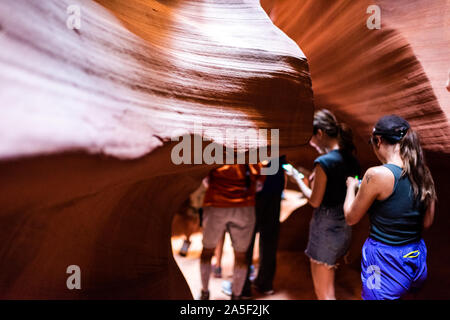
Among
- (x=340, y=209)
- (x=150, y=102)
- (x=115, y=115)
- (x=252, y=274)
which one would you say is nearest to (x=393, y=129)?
(x=340, y=209)

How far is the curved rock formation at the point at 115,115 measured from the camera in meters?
0.58

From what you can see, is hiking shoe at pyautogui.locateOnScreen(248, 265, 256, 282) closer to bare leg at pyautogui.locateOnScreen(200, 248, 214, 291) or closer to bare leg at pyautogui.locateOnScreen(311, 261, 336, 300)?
bare leg at pyautogui.locateOnScreen(200, 248, 214, 291)

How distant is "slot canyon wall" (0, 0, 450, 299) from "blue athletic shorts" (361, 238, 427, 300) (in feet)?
2.02

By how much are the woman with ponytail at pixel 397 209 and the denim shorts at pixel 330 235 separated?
2.02 feet

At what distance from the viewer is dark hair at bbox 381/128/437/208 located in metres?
1.32

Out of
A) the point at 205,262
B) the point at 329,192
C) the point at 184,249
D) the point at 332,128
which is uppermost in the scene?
the point at 332,128

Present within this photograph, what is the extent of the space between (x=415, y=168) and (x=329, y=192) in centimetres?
69

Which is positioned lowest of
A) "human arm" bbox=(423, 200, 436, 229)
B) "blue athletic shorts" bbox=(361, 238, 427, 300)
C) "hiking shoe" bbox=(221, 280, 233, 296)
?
"hiking shoe" bbox=(221, 280, 233, 296)

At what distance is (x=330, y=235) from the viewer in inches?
79.0

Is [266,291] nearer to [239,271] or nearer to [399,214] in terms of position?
[239,271]

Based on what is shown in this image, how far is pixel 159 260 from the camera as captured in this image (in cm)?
171

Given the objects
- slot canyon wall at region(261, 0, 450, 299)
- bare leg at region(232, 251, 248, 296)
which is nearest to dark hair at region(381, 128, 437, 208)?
slot canyon wall at region(261, 0, 450, 299)
